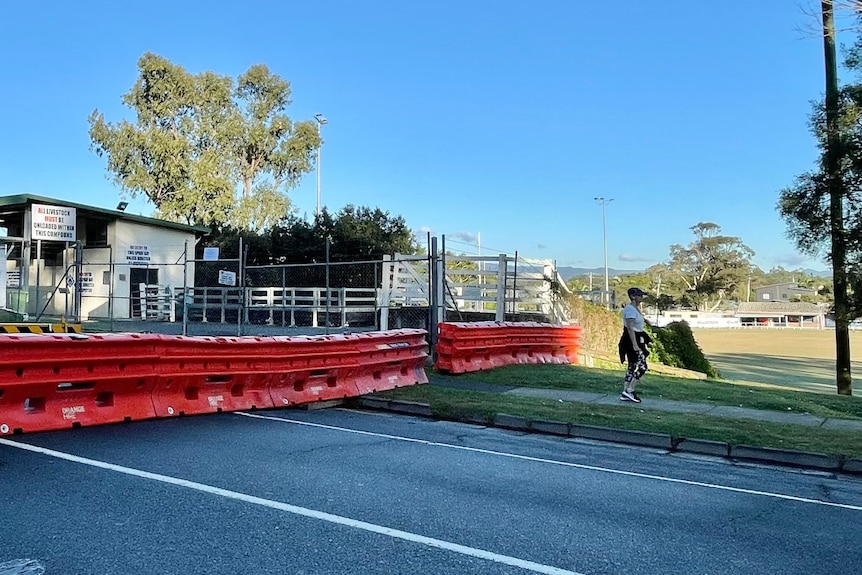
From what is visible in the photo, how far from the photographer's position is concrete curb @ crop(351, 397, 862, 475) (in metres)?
7.58

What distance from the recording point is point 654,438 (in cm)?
852

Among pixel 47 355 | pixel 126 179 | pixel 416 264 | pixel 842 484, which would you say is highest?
pixel 126 179

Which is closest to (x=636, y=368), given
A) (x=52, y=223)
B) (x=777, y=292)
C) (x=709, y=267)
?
(x=52, y=223)

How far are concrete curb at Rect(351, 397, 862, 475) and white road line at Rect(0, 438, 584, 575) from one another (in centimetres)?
455

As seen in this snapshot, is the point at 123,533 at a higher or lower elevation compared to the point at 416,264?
lower

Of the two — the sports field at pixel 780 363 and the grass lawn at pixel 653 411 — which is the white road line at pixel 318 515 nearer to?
the grass lawn at pixel 653 411

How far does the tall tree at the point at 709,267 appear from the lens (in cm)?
10744

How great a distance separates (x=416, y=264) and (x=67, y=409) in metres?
15.2

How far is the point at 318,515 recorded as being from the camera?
197 inches

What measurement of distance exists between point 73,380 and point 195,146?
129 feet

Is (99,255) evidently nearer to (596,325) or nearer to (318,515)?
(596,325)

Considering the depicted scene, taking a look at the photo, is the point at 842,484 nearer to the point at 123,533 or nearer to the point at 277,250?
the point at 123,533

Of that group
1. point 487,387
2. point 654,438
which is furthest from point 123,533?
point 487,387

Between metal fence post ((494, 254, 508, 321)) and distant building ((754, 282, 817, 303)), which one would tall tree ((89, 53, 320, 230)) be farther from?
distant building ((754, 282, 817, 303))
